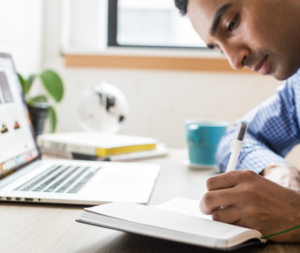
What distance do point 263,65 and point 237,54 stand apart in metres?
0.08

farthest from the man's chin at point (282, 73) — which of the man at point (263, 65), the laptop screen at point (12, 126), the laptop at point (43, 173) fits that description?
the laptop screen at point (12, 126)

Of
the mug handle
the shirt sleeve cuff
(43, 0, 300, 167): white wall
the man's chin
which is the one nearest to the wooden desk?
the shirt sleeve cuff

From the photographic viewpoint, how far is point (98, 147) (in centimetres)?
97

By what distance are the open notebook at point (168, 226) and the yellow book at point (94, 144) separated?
20.5 inches

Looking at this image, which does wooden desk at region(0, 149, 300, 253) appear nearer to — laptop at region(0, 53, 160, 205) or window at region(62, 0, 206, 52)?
laptop at region(0, 53, 160, 205)

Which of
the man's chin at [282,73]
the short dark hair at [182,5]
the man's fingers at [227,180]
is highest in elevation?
the short dark hair at [182,5]

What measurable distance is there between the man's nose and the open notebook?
561mm

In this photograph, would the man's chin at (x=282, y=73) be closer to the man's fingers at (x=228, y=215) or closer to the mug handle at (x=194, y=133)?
the mug handle at (x=194, y=133)

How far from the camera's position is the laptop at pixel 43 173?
566 mm

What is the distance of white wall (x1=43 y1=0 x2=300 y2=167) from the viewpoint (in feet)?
5.59

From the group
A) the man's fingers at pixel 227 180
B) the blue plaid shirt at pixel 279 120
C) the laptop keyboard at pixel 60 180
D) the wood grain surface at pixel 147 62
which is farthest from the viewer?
the wood grain surface at pixel 147 62

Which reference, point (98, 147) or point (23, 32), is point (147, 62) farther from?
point (98, 147)

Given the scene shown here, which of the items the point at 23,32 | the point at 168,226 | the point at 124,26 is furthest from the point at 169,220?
the point at 124,26

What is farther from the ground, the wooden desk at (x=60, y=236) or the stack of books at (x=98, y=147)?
the wooden desk at (x=60, y=236)
